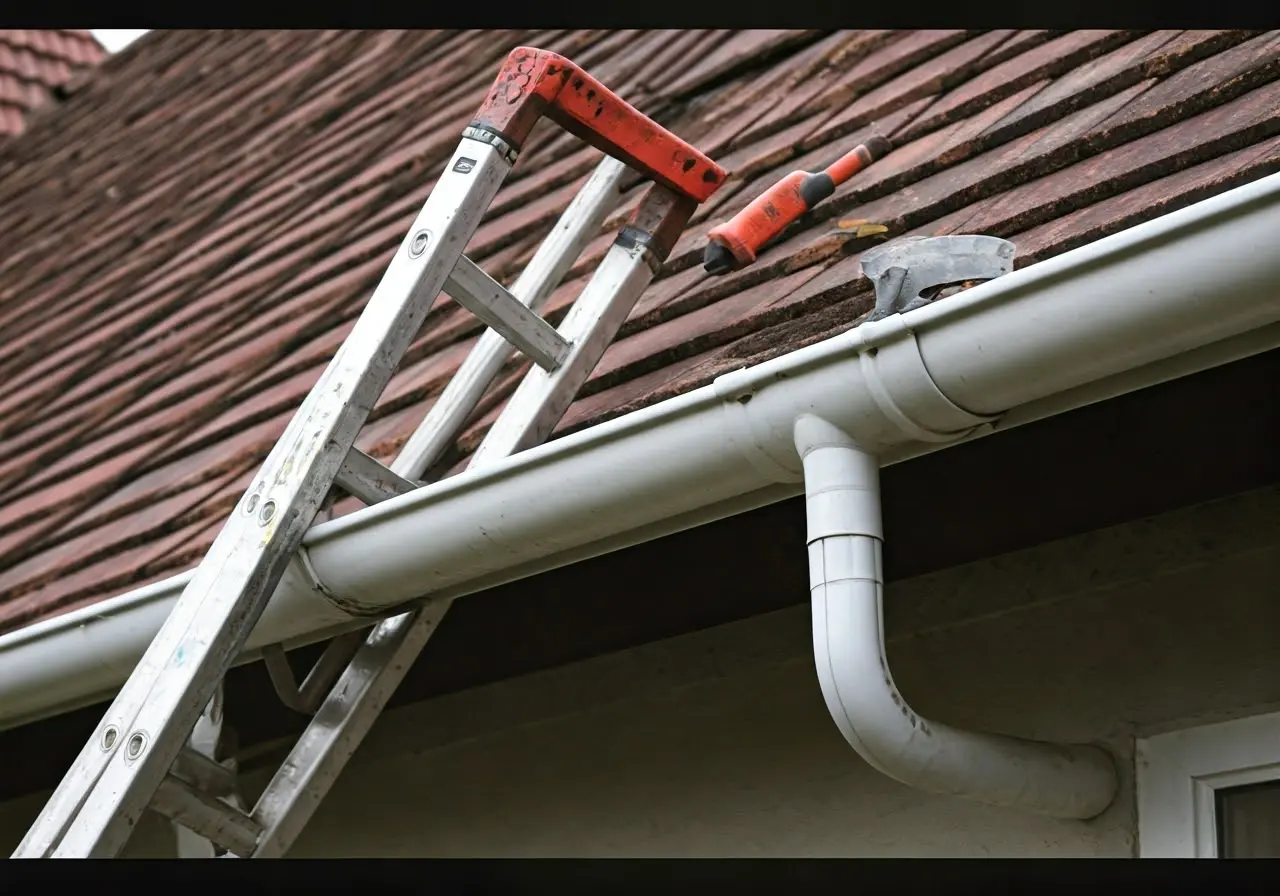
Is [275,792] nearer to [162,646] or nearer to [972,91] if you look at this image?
[162,646]

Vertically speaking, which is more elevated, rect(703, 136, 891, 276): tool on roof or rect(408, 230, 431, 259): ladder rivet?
rect(703, 136, 891, 276): tool on roof

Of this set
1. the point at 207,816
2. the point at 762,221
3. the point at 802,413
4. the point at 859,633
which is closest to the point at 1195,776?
the point at 859,633

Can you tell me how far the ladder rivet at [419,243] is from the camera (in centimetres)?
227

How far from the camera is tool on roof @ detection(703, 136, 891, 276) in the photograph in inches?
101

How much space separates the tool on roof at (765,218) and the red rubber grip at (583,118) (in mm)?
92

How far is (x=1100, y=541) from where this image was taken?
232 centimetres

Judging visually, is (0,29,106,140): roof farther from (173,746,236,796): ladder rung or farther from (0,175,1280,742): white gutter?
(173,746,236,796): ladder rung

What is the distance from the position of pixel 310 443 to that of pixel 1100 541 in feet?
3.44

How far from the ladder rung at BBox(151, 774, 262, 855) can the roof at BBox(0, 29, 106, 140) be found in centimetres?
612

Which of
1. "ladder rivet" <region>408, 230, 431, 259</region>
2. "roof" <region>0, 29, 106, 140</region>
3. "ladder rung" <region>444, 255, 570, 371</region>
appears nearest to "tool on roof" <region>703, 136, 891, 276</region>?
"ladder rung" <region>444, 255, 570, 371</region>

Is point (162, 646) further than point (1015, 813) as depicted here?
No

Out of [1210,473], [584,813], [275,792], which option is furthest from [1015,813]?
[275,792]

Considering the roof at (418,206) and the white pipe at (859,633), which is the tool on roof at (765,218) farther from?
the white pipe at (859,633)

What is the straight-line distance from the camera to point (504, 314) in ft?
7.71
